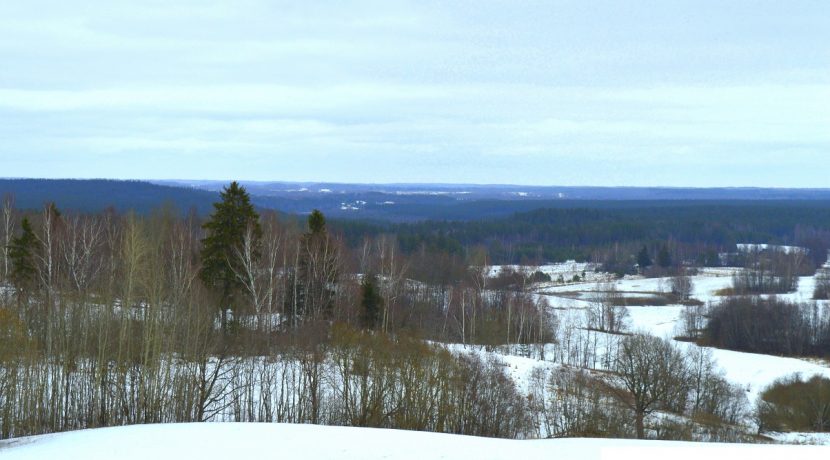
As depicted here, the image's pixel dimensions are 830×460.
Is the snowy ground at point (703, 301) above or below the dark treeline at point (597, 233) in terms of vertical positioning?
below

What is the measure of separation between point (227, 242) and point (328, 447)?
18258 mm

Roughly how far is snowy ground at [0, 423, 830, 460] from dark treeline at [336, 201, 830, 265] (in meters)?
77.7

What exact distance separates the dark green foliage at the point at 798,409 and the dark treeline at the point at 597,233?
5968 centimetres

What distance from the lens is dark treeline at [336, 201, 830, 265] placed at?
417ft

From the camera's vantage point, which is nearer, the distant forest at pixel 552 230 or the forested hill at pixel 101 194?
the distant forest at pixel 552 230

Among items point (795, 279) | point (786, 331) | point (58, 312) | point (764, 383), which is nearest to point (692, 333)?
point (786, 331)

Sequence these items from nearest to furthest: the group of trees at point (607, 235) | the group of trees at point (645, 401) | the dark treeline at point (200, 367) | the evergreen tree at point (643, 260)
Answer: the dark treeline at point (200, 367) → the group of trees at point (645, 401) → the evergreen tree at point (643, 260) → the group of trees at point (607, 235)

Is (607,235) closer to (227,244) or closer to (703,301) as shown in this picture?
(703,301)

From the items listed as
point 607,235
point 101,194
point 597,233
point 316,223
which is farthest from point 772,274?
point 101,194

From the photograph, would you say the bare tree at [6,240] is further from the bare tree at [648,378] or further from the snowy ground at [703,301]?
the bare tree at [648,378]

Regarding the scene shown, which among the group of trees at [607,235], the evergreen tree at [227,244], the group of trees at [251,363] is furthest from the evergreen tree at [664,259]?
the evergreen tree at [227,244]

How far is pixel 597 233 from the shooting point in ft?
506

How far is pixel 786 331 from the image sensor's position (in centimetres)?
6725

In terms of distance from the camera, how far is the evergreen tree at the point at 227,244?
112 ft
